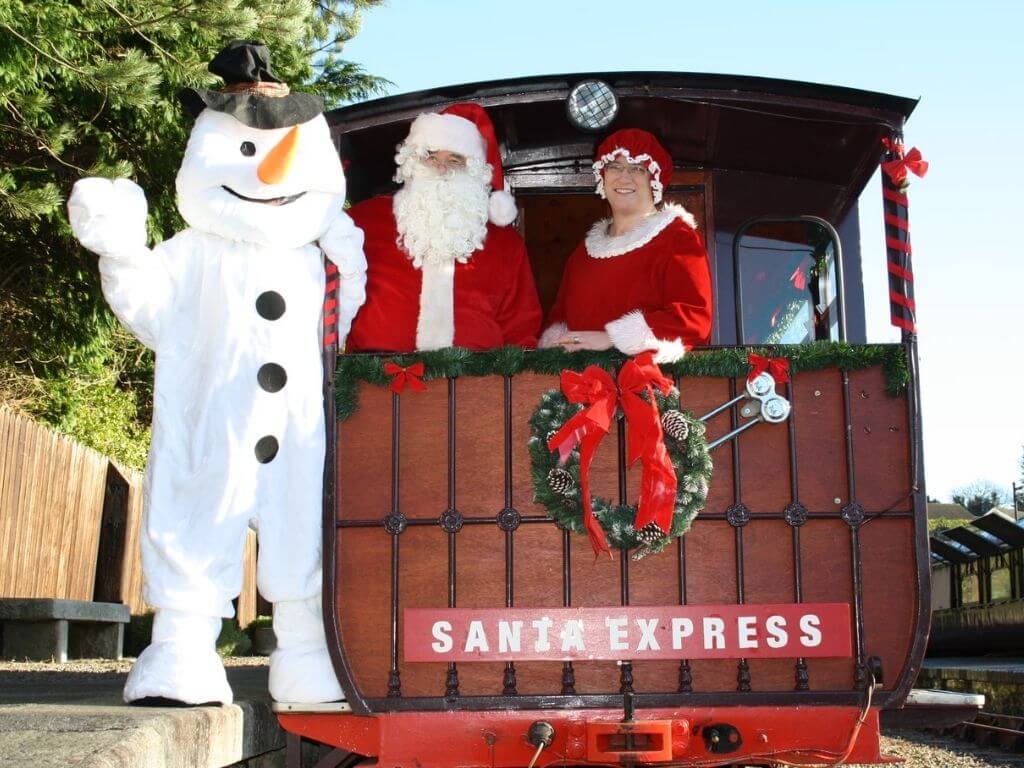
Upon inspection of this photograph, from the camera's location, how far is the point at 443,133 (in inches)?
208

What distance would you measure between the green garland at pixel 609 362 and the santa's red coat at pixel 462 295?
1.63 ft

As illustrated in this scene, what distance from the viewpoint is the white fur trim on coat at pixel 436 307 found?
5117mm

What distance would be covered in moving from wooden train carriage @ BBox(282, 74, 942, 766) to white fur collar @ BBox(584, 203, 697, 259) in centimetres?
78

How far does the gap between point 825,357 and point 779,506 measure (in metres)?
0.58

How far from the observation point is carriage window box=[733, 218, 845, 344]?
5.50 m

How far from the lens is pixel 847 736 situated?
440cm

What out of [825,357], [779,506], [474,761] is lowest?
[474,761]

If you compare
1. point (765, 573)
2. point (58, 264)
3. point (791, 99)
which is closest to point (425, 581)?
point (765, 573)

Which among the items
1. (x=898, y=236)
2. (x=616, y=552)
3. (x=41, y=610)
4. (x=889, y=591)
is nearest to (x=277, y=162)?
(x=616, y=552)

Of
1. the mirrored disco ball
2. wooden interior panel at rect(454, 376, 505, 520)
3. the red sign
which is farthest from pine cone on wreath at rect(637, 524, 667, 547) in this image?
the mirrored disco ball

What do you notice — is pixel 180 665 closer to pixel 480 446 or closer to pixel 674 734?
pixel 480 446

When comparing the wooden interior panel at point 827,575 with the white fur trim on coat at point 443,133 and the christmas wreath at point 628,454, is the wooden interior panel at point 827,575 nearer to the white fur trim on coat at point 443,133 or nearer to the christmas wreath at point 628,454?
the christmas wreath at point 628,454

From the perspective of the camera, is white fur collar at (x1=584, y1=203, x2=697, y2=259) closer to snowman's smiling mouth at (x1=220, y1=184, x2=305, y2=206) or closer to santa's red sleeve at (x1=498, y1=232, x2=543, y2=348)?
santa's red sleeve at (x1=498, y1=232, x2=543, y2=348)

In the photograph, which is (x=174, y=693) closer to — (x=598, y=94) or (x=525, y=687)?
(x=525, y=687)
